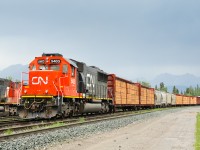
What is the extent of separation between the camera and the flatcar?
2034 cm

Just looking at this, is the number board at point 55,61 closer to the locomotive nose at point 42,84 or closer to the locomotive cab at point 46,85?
the locomotive cab at point 46,85

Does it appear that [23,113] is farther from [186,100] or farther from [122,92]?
[186,100]

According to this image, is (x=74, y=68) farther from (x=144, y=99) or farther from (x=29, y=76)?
(x=144, y=99)

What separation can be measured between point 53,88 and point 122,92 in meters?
18.7

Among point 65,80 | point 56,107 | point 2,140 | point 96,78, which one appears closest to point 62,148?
point 2,140

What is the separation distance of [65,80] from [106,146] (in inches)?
441

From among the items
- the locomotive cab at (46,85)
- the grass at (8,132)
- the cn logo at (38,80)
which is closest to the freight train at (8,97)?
the locomotive cab at (46,85)

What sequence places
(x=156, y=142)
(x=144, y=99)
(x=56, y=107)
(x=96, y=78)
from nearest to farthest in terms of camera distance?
(x=156, y=142) < (x=56, y=107) < (x=96, y=78) < (x=144, y=99)

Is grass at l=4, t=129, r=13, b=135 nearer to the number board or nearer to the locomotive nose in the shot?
the locomotive nose

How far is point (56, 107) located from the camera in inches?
795

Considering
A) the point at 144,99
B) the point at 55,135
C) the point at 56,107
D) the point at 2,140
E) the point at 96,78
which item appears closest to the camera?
the point at 2,140

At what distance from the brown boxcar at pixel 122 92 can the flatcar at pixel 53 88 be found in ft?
32.3

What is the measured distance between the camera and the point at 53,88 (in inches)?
811

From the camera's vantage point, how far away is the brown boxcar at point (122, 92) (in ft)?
113
